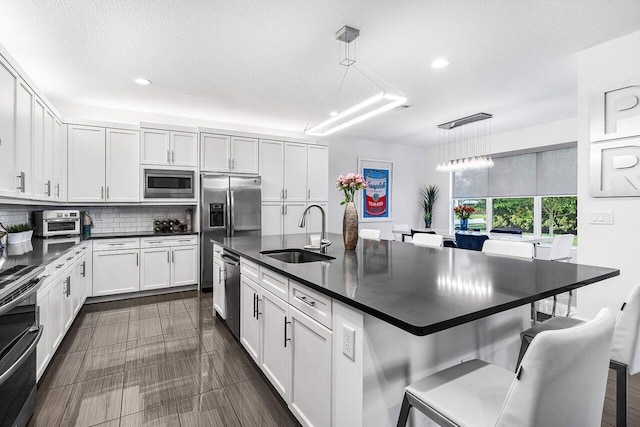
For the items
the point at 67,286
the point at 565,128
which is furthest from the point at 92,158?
the point at 565,128

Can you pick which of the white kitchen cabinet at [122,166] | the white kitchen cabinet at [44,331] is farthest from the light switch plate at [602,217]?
the white kitchen cabinet at [122,166]

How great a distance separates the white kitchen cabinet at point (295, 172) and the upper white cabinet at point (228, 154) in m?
0.56

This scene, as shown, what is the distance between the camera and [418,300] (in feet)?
4.03

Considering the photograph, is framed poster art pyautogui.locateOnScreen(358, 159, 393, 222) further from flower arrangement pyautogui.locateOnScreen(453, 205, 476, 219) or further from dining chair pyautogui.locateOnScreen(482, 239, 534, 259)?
dining chair pyautogui.locateOnScreen(482, 239, 534, 259)

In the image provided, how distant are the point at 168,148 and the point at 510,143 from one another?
234 inches

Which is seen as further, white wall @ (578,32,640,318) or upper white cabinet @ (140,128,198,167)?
upper white cabinet @ (140,128,198,167)

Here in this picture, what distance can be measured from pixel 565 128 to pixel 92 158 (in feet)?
23.5

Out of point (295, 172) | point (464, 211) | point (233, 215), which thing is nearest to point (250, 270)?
Result: point (233, 215)

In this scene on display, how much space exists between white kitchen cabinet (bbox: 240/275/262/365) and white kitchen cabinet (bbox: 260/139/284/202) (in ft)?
9.42

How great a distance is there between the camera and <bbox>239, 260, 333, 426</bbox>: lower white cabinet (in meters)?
1.47

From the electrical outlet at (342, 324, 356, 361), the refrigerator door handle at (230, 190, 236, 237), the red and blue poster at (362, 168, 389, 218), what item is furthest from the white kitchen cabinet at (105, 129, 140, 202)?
the red and blue poster at (362, 168, 389, 218)

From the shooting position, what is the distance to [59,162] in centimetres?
386

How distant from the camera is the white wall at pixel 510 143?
526 cm

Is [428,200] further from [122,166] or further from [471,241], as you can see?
[122,166]
